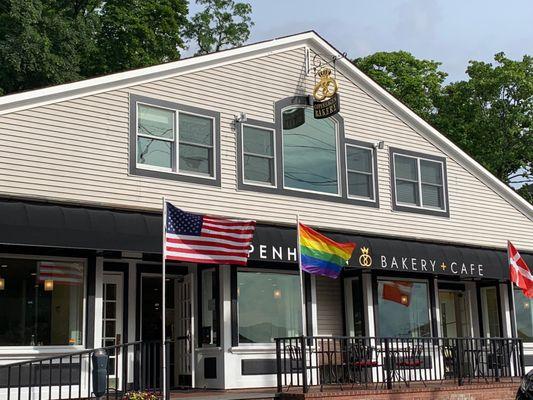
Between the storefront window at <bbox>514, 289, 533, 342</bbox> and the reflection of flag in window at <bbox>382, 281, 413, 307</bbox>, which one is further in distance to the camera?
the storefront window at <bbox>514, 289, 533, 342</bbox>

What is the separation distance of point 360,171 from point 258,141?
2904 millimetres

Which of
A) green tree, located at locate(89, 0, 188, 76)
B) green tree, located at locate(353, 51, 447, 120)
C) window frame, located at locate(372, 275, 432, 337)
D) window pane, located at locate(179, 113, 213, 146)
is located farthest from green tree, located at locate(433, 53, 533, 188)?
window pane, located at locate(179, 113, 213, 146)

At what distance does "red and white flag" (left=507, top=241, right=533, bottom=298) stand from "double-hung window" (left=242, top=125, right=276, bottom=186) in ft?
18.6

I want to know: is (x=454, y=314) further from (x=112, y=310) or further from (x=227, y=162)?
(x=112, y=310)

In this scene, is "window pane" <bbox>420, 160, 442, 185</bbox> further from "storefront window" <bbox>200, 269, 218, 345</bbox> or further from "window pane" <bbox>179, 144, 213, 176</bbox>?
"storefront window" <bbox>200, 269, 218, 345</bbox>

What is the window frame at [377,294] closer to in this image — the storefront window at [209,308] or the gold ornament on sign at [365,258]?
the gold ornament on sign at [365,258]

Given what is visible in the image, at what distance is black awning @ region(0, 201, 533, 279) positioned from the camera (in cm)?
1323

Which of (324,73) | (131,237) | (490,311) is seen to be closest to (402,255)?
(324,73)

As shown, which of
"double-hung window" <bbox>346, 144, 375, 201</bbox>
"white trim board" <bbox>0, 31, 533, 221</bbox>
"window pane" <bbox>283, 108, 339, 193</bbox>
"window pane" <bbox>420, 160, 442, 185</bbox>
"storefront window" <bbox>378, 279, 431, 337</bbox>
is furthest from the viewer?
"window pane" <bbox>420, 160, 442, 185</bbox>

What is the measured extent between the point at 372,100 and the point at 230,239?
Answer: 269 inches

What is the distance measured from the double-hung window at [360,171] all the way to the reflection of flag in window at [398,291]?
2076mm

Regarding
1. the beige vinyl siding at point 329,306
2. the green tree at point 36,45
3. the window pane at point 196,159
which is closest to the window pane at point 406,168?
the beige vinyl siding at point 329,306

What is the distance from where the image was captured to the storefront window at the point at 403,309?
61.9 feet

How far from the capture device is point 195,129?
53.9 ft
